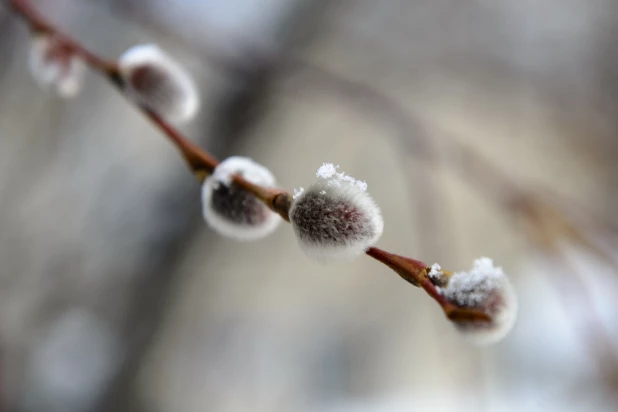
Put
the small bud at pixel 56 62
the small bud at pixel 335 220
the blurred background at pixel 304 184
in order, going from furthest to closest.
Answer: the blurred background at pixel 304 184 < the small bud at pixel 56 62 < the small bud at pixel 335 220

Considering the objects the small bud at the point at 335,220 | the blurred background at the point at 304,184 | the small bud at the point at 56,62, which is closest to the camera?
the small bud at the point at 335,220

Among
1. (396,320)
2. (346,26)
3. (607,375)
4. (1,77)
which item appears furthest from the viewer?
(396,320)

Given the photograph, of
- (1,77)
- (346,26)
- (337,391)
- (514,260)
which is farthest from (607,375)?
(1,77)

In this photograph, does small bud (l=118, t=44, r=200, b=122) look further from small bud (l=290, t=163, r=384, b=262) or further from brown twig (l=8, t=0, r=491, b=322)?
small bud (l=290, t=163, r=384, b=262)

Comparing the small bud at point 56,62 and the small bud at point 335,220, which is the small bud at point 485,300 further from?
the small bud at point 56,62

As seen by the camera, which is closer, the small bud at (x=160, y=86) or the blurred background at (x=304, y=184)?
the small bud at (x=160, y=86)

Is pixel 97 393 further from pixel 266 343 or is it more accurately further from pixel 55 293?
pixel 266 343

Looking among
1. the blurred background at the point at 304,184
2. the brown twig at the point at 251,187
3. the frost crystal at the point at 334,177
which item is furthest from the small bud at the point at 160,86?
the blurred background at the point at 304,184
